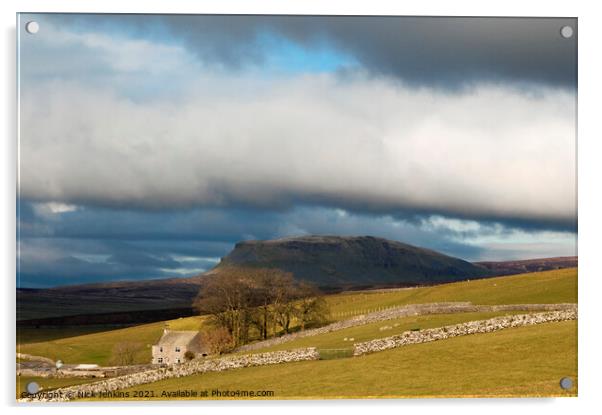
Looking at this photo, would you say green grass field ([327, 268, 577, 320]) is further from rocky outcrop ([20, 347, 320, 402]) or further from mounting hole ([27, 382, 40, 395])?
mounting hole ([27, 382, 40, 395])

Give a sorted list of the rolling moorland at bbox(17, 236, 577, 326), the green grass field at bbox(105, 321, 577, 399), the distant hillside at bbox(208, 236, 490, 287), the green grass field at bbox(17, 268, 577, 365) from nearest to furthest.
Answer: the green grass field at bbox(105, 321, 577, 399) < the green grass field at bbox(17, 268, 577, 365) < the rolling moorland at bbox(17, 236, 577, 326) < the distant hillside at bbox(208, 236, 490, 287)

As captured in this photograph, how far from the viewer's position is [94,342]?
69.9ft

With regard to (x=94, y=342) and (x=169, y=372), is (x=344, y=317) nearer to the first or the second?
(x=169, y=372)

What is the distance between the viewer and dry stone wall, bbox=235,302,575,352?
70.0ft

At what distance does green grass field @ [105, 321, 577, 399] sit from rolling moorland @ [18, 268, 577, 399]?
0.08 feet

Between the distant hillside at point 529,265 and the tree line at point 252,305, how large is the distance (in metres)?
5.84

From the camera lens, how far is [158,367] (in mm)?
19406

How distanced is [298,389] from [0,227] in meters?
8.67

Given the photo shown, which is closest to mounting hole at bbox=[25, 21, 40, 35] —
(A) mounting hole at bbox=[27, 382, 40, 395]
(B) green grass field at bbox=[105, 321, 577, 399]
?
(A) mounting hole at bbox=[27, 382, 40, 395]

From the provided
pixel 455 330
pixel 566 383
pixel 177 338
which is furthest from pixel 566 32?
pixel 177 338

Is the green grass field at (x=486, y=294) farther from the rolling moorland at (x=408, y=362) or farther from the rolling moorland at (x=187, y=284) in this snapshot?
the rolling moorland at (x=187, y=284)

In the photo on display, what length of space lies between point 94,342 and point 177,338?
2.59 m

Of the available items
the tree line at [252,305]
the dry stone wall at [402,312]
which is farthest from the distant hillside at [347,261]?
the dry stone wall at [402,312]
